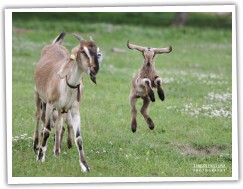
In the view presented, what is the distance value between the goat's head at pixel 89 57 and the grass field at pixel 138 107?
71.5 inches

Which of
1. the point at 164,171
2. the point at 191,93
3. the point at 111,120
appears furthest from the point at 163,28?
the point at 164,171

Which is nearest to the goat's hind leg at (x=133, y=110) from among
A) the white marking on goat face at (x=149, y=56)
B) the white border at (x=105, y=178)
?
the white marking on goat face at (x=149, y=56)

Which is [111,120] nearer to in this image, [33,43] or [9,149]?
[9,149]

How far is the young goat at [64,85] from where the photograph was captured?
10.0 m

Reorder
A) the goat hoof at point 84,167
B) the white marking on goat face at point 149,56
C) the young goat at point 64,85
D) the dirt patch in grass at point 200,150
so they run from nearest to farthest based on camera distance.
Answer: the young goat at point 64,85 < the goat hoof at point 84,167 < the white marking on goat face at point 149,56 < the dirt patch in grass at point 200,150

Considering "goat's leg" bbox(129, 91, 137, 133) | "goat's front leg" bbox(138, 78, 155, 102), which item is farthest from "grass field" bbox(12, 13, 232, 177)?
"goat's front leg" bbox(138, 78, 155, 102)

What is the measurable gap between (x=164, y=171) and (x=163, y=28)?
1089cm

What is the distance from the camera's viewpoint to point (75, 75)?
1040 centimetres

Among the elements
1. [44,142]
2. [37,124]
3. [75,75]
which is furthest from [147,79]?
[37,124]

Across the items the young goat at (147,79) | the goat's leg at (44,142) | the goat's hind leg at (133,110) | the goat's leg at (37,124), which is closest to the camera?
the goat's leg at (44,142)

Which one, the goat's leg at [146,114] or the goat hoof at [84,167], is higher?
the goat's leg at [146,114]

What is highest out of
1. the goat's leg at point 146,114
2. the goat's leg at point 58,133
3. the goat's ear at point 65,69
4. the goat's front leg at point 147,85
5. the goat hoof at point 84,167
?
the goat's ear at point 65,69

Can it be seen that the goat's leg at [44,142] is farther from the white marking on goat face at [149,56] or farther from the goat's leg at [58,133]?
the white marking on goat face at [149,56]

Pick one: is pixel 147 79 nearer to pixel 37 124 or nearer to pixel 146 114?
pixel 146 114
